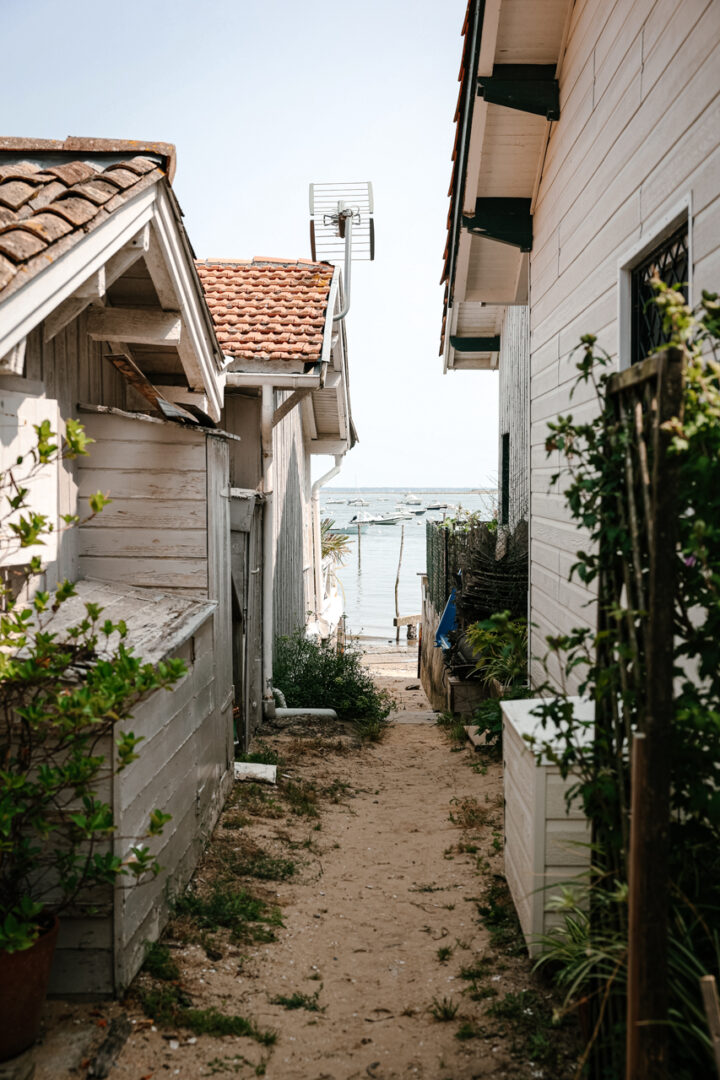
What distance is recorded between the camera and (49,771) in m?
3.04

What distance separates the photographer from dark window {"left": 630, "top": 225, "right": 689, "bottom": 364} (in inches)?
140

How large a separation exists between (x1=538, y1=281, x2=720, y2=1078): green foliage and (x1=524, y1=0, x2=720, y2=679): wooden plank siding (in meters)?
0.68

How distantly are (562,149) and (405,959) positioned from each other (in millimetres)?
5338

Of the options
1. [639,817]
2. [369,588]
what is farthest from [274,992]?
[369,588]

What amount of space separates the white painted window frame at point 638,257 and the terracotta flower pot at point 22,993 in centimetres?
352

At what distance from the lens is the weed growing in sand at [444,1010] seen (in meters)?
3.47

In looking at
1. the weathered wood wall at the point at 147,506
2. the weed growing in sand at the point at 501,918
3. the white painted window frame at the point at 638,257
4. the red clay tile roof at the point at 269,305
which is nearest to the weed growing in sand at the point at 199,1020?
the weed growing in sand at the point at 501,918

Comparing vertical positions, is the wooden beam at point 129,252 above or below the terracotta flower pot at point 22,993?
above

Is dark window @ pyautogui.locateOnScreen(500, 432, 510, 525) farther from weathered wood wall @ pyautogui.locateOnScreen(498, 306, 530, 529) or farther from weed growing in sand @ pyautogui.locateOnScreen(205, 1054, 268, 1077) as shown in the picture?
weed growing in sand @ pyautogui.locateOnScreen(205, 1054, 268, 1077)

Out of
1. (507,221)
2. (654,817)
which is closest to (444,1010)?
(654,817)

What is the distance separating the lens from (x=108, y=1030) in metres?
3.32

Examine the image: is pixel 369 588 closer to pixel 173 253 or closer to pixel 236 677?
pixel 236 677

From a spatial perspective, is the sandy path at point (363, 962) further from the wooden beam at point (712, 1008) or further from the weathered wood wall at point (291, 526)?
the weathered wood wall at point (291, 526)

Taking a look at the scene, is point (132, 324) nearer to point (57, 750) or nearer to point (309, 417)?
point (57, 750)
